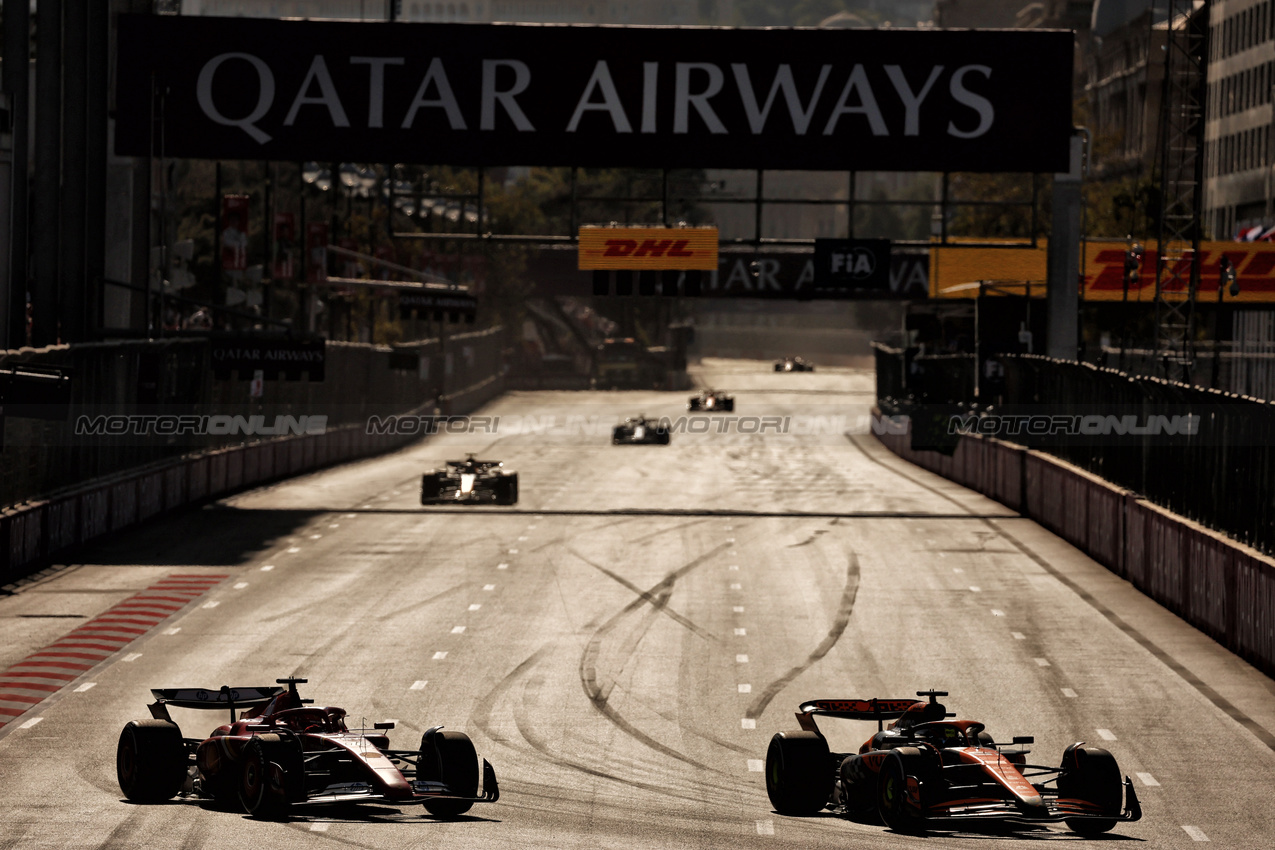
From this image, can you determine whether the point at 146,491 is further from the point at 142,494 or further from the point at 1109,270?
the point at 1109,270

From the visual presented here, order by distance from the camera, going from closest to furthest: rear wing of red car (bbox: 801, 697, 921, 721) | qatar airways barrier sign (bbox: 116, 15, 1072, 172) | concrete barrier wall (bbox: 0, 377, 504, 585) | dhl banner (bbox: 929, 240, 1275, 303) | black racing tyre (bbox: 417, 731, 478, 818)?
black racing tyre (bbox: 417, 731, 478, 818) → rear wing of red car (bbox: 801, 697, 921, 721) → concrete barrier wall (bbox: 0, 377, 504, 585) → qatar airways barrier sign (bbox: 116, 15, 1072, 172) → dhl banner (bbox: 929, 240, 1275, 303)

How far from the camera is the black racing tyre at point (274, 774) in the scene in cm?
1350

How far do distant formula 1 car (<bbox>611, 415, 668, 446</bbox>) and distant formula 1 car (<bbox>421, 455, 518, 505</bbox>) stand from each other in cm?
2493

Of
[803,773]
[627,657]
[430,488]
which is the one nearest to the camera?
[803,773]

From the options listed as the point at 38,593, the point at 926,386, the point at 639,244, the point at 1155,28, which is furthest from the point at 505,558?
the point at 1155,28

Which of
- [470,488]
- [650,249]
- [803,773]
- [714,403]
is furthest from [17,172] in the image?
[714,403]

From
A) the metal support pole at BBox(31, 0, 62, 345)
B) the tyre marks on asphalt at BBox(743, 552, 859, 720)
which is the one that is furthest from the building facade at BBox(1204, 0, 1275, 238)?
the tyre marks on asphalt at BBox(743, 552, 859, 720)

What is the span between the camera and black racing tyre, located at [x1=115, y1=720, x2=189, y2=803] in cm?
1434

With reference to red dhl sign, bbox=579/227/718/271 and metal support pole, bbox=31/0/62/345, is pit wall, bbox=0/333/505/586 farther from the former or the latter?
red dhl sign, bbox=579/227/718/271

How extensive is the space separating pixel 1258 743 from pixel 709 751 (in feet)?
18.3

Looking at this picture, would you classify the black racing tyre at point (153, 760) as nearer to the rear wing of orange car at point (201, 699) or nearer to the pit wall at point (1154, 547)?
the rear wing of orange car at point (201, 699)

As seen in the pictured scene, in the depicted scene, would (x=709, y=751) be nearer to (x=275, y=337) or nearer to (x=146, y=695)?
(x=146, y=695)

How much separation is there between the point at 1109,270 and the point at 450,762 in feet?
190

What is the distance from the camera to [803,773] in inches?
554
